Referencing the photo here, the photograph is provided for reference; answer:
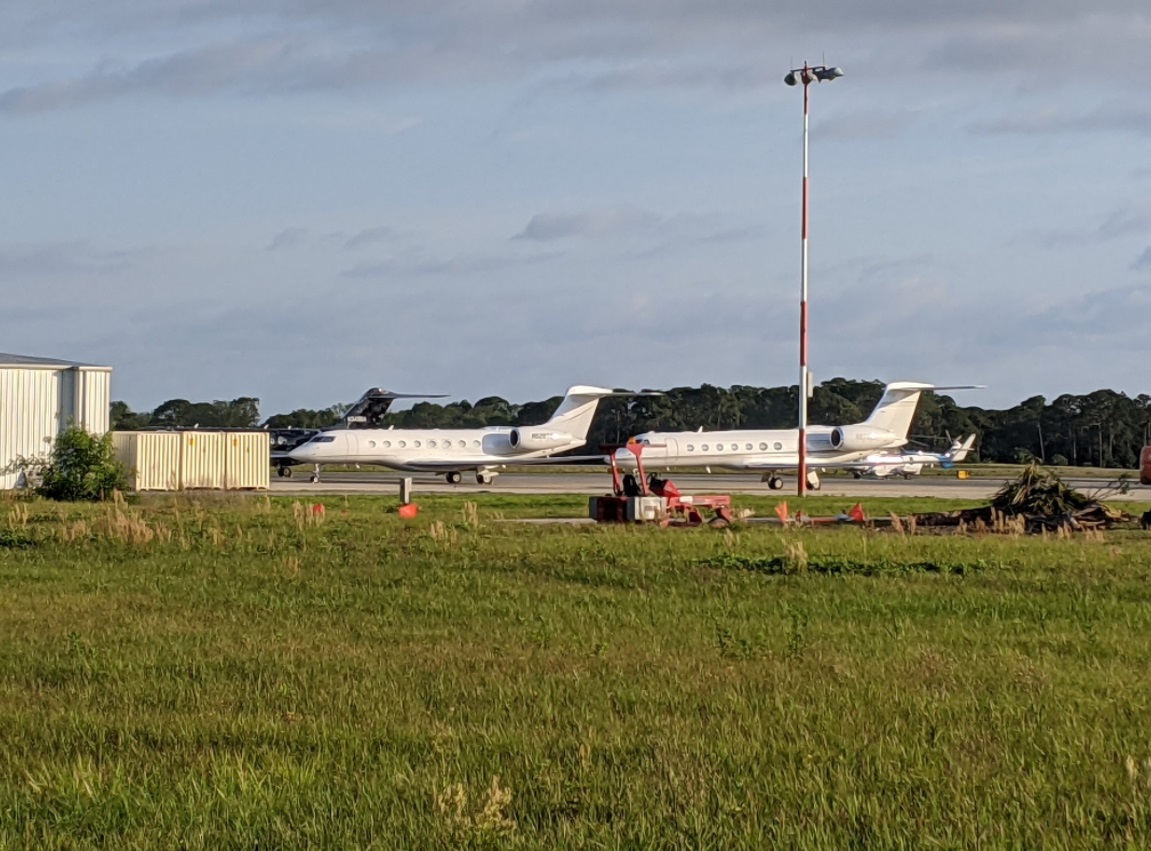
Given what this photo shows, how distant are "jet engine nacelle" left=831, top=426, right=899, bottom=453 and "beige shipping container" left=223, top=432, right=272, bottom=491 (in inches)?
1085

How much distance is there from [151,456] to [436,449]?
779 inches

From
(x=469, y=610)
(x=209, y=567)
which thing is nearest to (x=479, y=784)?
(x=469, y=610)

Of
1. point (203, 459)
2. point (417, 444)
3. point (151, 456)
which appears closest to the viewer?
point (151, 456)

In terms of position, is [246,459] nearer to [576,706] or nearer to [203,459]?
[203,459]

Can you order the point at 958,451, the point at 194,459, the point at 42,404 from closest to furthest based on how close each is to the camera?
the point at 42,404 < the point at 194,459 < the point at 958,451

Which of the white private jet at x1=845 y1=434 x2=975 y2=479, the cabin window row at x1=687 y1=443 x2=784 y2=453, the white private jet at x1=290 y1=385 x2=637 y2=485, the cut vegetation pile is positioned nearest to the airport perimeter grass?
the cut vegetation pile

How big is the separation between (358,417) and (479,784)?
75.9 meters

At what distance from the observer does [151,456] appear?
47.7m

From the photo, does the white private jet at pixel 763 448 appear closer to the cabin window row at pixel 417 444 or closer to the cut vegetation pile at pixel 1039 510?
the cabin window row at pixel 417 444

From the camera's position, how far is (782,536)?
24.2 meters

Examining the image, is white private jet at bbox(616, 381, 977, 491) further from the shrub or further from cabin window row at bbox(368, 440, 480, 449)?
the shrub

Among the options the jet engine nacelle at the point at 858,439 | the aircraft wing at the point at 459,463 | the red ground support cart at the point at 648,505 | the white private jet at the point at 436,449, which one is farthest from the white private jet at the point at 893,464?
the red ground support cart at the point at 648,505

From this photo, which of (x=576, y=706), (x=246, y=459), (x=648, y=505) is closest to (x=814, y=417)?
(x=246, y=459)

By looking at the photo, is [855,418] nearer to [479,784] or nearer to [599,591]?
[599,591]
